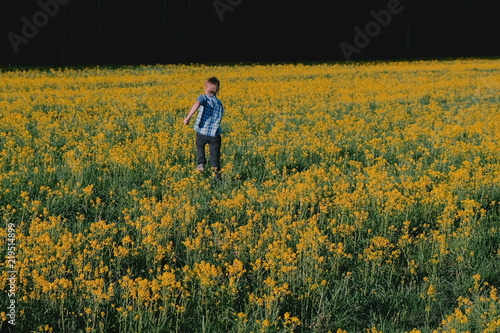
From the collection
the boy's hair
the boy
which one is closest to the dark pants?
the boy

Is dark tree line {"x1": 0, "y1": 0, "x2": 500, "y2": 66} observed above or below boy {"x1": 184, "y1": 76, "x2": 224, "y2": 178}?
above

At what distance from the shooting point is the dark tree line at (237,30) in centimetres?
3297

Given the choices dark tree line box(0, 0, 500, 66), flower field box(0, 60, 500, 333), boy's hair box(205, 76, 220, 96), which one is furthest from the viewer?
dark tree line box(0, 0, 500, 66)

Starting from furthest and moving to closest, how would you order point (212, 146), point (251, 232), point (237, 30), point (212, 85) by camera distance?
1. point (237, 30)
2. point (212, 146)
3. point (212, 85)
4. point (251, 232)

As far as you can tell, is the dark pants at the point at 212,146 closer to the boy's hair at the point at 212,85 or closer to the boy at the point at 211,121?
the boy at the point at 211,121

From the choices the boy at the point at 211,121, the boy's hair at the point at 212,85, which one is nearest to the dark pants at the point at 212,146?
the boy at the point at 211,121

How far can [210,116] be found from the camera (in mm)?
6691

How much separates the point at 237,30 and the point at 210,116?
3719 cm

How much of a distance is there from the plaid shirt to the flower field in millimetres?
594

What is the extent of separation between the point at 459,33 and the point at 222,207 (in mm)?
57467

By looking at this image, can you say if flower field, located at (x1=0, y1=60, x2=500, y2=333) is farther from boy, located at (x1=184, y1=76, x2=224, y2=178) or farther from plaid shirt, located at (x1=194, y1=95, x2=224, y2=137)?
plaid shirt, located at (x1=194, y1=95, x2=224, y2=137)

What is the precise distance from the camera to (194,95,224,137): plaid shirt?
21.8 ft

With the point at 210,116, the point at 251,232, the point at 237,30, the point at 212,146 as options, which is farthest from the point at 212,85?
the point at 237,30

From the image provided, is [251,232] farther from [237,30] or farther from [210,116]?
[237,30]
